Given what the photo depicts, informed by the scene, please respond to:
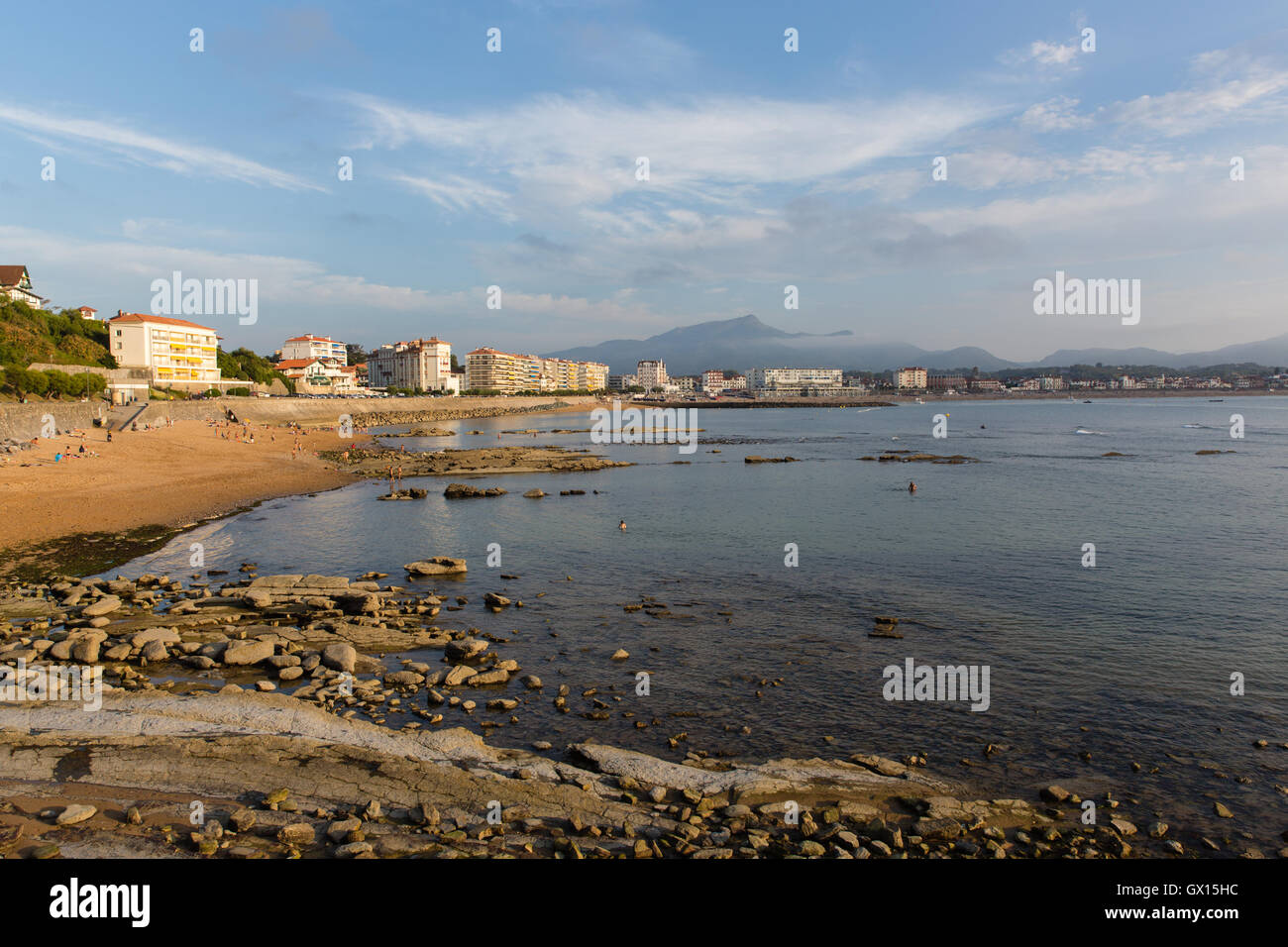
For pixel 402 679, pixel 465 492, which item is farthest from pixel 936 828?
pixel 465 492

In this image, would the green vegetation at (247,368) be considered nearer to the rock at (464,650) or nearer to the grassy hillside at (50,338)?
the grassy hillside at (50,338)

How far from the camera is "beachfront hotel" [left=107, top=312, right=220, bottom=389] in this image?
90.0 metres

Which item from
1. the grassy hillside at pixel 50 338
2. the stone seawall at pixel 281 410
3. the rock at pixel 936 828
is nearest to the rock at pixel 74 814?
the rock at pixel 936 828

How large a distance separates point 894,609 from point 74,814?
60.4ft

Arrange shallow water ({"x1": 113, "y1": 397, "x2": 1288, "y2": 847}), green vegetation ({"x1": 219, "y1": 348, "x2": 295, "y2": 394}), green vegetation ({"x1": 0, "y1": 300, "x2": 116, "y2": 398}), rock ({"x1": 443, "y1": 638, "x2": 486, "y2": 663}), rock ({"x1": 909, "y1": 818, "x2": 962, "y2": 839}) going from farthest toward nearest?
1. green vegetation ({"x1": 219, "y1": 348, "x2": 295, "y2": 394})
2. green vegetation ({"x1": 0, "y1": 300, "x2": 116, "y2": 398})
3. rock ({"x1": 443, "y1": 638, "x2": 486, "y2": 663})
4. shallow water ({"x1": 113, "y1": 397, "x2": 1288, "y2": 847})
5. rock ({"x1": 909, "y1": 818, "x2": 962, "y2": 839})

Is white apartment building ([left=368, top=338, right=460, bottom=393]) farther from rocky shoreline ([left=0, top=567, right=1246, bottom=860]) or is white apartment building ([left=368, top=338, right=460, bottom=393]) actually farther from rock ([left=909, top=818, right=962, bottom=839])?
rock ([left=909, top=818, right=962, bottom=839])

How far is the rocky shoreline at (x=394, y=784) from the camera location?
8703 mm

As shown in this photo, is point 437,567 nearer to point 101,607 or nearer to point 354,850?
point 101,607

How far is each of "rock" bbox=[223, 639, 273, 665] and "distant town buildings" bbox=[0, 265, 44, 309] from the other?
3748 inches

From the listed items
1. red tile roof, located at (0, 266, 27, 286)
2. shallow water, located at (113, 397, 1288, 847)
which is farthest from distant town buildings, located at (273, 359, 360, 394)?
shallow water, located at (113, 397, 1288, 847)

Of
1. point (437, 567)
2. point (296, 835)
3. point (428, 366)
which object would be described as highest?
point (428, 366)

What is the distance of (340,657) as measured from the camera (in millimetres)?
15633

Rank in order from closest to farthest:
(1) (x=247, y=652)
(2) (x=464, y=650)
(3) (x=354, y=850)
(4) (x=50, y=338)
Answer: (3) (x=354, y=850) < (1) (x=247, y=652) < (2) (x=464, y=650) < (4) (x=50, y=338)
